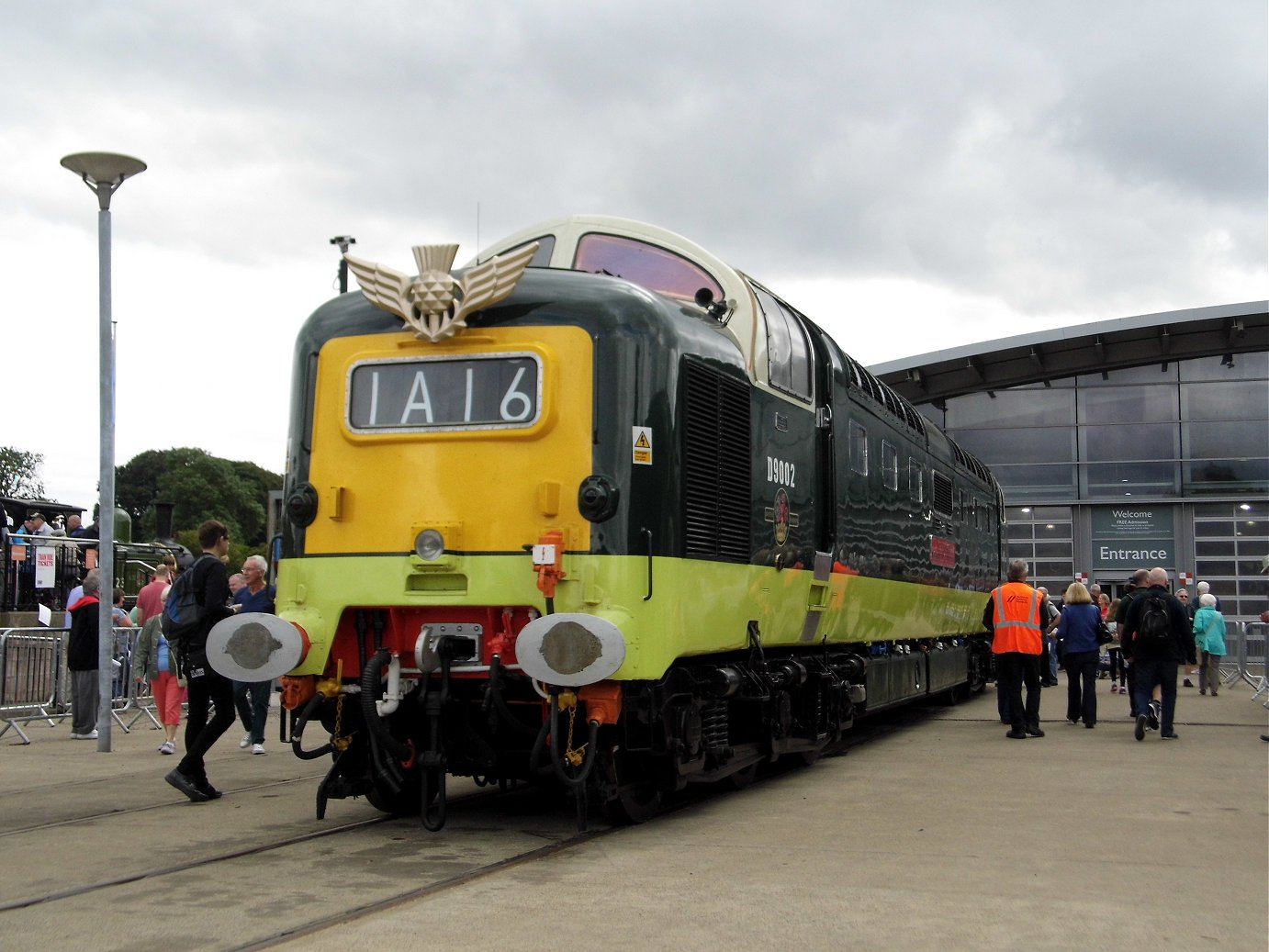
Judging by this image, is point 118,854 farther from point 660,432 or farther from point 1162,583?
point 1162,583

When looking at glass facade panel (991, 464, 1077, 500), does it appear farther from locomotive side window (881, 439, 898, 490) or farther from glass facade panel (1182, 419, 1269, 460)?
locomotive side window (881, 439, 898, 490)

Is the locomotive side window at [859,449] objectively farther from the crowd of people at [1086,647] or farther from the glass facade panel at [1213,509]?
the glass facade panel at [1213,509]

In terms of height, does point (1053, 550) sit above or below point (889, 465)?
below

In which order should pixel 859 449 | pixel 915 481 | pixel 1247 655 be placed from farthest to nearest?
pixel 1247 655 → pixel 915 481 → pixel 859 449

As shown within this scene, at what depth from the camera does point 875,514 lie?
1254cm

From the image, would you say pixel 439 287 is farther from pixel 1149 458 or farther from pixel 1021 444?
pixel 1149 458

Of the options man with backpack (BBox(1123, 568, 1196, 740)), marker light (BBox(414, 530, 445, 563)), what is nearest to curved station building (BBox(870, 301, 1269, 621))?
man with backpack (BBox(1123, 568, 1196, 740))

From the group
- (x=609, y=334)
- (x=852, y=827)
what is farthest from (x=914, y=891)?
(x=609, y=334)

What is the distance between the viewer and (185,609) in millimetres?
9352

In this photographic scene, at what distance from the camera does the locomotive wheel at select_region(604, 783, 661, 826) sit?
8.00m

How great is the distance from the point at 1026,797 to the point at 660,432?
383 centimetres

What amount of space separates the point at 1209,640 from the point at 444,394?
16.3 meters

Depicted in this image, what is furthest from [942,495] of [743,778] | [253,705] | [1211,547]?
[1211,547]

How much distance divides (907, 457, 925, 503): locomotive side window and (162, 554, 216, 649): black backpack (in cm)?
773
